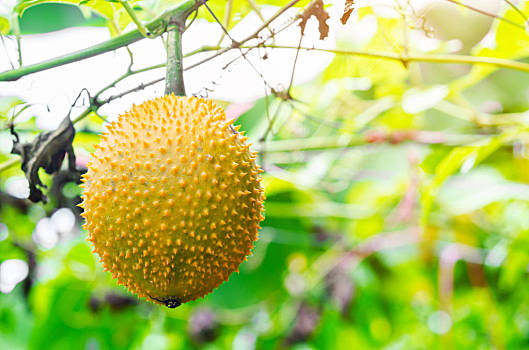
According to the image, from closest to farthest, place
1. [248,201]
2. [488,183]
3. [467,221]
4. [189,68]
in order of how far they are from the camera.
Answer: [248,201] < [189,68] < [488,183] < [467,221]

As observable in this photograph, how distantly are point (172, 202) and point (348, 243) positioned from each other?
1.92 metres

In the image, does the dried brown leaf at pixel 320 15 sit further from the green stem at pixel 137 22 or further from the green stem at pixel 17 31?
the green stem at pixel 17 31

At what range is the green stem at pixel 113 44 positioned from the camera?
3.27ft

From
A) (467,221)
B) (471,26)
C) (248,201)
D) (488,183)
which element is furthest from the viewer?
(471,26)

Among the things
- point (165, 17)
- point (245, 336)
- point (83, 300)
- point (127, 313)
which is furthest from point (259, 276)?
point (165, 17)

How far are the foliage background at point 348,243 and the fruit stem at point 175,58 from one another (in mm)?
1049

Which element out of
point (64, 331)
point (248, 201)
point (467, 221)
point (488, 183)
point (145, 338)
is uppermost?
point (248, 201)

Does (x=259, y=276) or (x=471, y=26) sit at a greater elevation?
(x=471, y=26)


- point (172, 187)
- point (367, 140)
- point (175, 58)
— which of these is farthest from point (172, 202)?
point (367, 140)

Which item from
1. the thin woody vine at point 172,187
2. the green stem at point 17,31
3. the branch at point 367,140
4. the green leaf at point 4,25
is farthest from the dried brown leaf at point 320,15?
the branch at point 367,140

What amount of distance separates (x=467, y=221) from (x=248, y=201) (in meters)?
1.99

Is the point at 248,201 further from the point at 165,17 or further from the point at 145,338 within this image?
the point at 145,338

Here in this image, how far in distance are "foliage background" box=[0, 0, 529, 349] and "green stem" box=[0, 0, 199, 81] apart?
95cm

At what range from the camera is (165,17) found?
1.03 m
